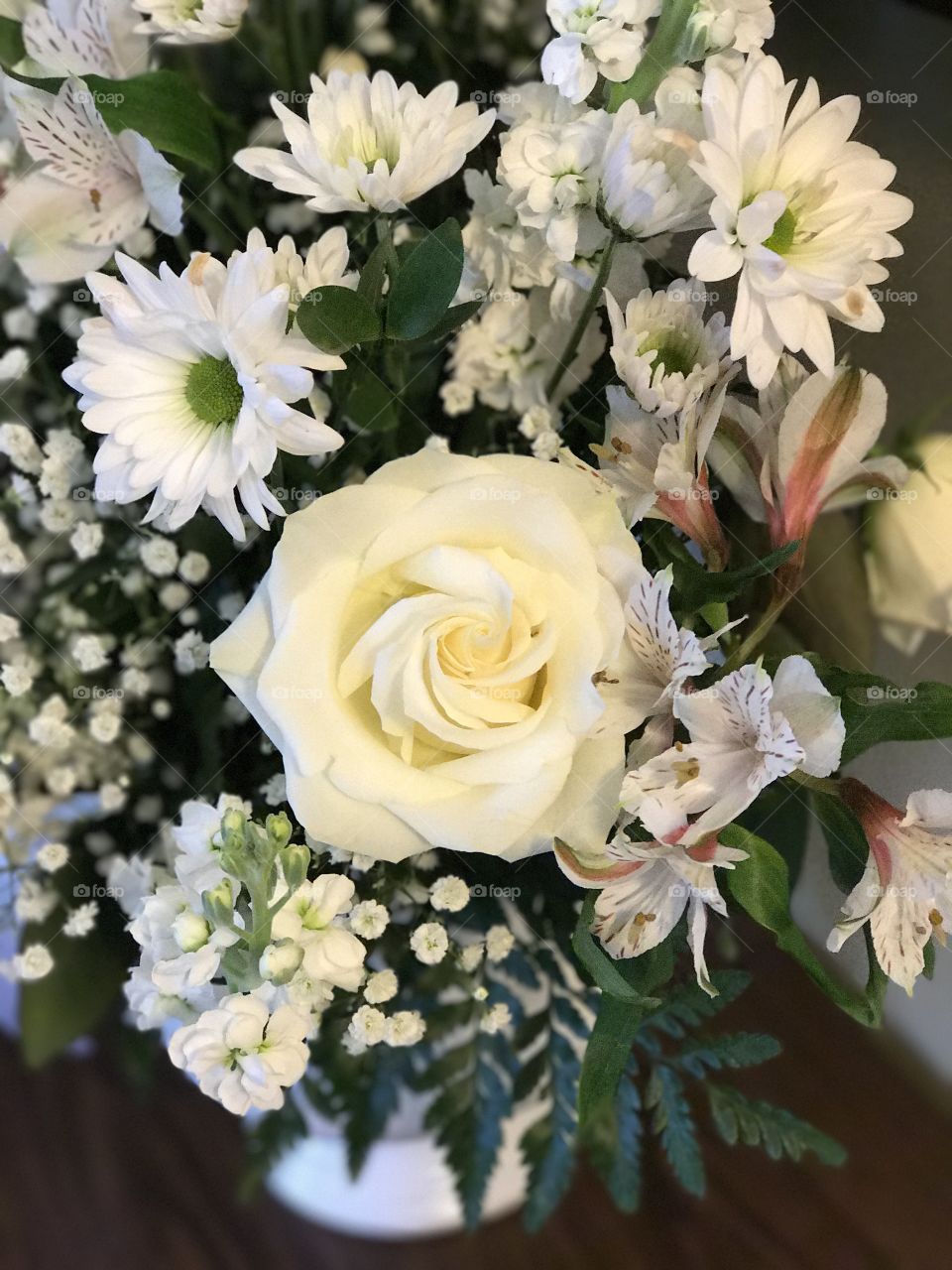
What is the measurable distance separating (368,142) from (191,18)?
A: 0.09 meters

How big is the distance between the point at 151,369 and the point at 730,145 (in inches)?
6.1

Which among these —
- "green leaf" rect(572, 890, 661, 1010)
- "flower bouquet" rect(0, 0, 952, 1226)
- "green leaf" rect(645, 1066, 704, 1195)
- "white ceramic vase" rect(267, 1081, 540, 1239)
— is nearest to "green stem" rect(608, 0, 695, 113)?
"flower bouquet" rect(0, 0, 952, 1226)

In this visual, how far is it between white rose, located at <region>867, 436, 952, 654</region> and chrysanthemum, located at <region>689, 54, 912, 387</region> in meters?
0.10

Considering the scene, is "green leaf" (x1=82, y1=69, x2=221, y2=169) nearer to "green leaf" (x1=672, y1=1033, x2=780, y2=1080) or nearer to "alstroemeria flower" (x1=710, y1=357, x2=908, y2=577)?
"alstroemeria flower" (x1=710, y1=357, x2=908, y2=577)

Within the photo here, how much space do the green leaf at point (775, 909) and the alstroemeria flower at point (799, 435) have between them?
0.08 metres

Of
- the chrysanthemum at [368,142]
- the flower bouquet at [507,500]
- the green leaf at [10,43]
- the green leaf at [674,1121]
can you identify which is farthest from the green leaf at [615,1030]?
the green leaf at [10,43]

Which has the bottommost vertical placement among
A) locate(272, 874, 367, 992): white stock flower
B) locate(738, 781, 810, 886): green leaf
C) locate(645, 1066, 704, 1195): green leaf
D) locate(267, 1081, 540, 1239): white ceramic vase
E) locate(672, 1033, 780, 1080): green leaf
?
locate(267, 1081, 540, 1239): white ceramic vase

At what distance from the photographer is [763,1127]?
391mm

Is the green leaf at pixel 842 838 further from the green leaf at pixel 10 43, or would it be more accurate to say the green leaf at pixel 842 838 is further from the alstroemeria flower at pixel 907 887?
the green leaf at pixel 10 43

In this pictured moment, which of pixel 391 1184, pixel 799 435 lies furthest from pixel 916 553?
pixel 391 1184

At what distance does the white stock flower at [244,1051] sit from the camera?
0.26 m

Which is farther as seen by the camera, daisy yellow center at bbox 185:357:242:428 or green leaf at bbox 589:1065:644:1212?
green leaf at bbox 589:1065:644:1212

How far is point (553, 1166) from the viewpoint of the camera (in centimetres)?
45

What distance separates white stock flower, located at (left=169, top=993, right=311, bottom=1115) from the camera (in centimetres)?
26
